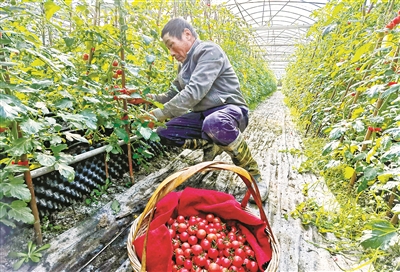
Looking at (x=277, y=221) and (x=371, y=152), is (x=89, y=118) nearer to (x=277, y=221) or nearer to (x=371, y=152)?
(x=277, y=221)

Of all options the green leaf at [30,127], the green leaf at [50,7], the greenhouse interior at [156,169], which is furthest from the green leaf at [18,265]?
the green leaf at [50,7]

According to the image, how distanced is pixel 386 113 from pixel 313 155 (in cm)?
116

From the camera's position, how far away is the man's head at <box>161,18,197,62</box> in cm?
165

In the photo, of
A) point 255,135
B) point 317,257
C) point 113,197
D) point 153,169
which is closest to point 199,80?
point 153,169

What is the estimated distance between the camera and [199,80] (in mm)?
1582

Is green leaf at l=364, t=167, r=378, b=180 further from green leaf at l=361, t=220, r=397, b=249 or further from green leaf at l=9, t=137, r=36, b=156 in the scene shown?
green leaf at l=9, t=137, r=36, b=156

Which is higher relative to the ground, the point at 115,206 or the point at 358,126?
the point at 358,126

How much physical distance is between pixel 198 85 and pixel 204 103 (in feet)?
0.78

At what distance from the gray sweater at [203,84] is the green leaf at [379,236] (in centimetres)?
115

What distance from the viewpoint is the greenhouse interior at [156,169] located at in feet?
2.84

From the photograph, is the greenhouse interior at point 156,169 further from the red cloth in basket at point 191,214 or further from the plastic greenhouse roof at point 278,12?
the plastic greenhouse roof at point 278,12

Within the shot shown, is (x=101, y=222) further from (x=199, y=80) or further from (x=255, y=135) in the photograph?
(x=255, y=135)

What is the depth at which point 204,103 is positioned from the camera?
5.86 ft

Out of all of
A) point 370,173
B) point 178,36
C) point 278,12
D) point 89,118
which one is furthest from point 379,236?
point 278,12
